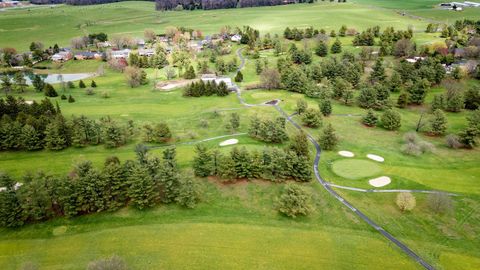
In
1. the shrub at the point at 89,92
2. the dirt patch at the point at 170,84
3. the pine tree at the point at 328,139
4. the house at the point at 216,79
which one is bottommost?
the pine tree at the point at 328,139

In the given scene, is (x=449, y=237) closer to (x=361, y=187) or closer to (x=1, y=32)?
(x=361, y=187)

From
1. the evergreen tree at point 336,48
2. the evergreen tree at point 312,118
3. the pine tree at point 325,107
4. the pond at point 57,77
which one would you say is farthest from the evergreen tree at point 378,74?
the pond at point 57,77

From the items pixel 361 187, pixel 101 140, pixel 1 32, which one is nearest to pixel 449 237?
pixel 361 187

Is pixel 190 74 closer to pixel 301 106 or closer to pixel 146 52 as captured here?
pixel 146 52

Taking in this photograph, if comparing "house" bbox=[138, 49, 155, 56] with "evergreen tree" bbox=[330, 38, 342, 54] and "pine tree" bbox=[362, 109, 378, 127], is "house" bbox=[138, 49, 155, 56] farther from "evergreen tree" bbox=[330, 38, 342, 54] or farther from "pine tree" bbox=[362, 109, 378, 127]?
"pine tree" bbox=[362, 109, 378, 127]

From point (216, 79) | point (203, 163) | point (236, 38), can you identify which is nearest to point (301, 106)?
point (203, 163)

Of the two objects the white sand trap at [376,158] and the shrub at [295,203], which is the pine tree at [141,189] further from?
the white sand trap at [376,158]
